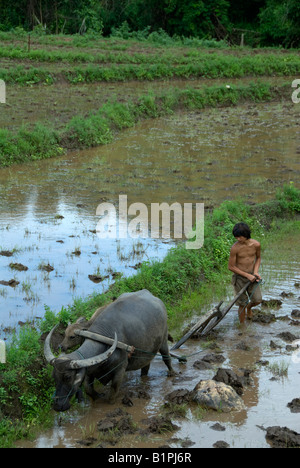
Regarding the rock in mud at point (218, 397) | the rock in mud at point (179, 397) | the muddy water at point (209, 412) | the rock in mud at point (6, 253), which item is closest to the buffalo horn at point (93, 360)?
the muddy water at point (209, 412)

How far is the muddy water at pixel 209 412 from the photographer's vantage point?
465 centimetres

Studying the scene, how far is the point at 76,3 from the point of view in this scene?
3238 centimetres

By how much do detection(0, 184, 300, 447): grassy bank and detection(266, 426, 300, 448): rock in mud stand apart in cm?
172

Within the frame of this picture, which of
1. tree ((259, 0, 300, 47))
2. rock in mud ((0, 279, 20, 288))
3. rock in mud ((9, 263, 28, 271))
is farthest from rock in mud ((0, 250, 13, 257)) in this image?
tree ((259, 0, 300, 47))

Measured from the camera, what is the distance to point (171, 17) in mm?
36562

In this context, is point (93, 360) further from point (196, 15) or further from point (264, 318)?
point (196, 15)

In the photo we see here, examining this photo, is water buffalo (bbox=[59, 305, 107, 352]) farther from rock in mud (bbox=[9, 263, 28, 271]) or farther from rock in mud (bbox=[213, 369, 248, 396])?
rock in mud (bbox=[9, 263, 28, 271])

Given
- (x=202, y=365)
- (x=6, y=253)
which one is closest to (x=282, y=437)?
(x=202, y=365)

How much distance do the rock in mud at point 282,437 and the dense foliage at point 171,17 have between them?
2755cm

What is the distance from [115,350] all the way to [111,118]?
37.9 feet

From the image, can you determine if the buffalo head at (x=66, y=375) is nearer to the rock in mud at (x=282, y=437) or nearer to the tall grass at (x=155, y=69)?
the rock in mud at (x=282, y=437)

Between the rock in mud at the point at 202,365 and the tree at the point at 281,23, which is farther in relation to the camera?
the tree at the point at 281,23

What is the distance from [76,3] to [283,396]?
30504 mm

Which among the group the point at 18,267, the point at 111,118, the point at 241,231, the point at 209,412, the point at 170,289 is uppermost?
the point at 111,118
